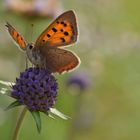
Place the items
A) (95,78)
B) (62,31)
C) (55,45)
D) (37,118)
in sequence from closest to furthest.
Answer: (37,118)
(62,31)
(55,45)
(95,78)

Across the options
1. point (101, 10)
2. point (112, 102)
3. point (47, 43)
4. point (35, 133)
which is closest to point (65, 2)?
point (101, 10)

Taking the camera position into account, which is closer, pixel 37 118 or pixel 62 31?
pixel 37 118

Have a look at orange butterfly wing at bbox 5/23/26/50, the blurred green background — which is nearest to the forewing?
orange butterfly wing at bbox 5/23/26/50

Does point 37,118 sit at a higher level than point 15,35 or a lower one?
lower

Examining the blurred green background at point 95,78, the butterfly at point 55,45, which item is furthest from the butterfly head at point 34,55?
the blurred green background at point 95,78

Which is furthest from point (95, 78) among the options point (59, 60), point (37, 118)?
point (37, 118)

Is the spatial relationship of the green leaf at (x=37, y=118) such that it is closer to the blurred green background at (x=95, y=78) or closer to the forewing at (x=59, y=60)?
the forewing at (x=59, y=60)

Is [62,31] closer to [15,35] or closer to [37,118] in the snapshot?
[15,35]
